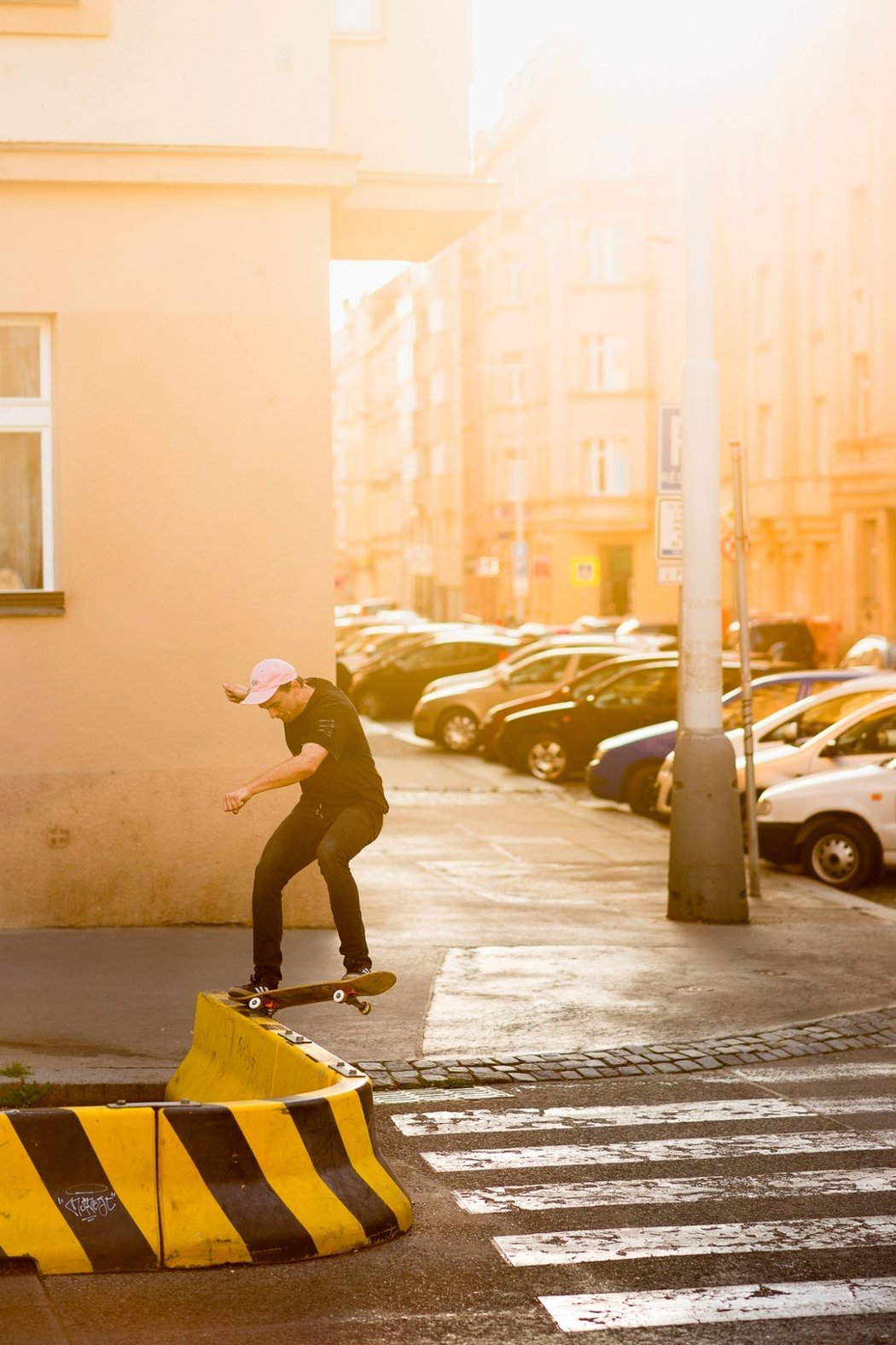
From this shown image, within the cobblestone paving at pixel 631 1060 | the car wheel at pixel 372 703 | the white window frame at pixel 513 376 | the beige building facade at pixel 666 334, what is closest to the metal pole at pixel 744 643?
the cobblestone paving at pixel 631 1060

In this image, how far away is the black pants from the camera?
29.6ft

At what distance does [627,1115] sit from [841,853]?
8.22 metres

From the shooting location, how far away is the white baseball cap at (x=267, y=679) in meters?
9.07

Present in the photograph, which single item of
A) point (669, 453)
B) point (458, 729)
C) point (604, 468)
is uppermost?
point (604, 468)

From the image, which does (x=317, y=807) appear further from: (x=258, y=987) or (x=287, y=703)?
(x=258, y=987)

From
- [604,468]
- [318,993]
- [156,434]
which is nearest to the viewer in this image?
[318,993]

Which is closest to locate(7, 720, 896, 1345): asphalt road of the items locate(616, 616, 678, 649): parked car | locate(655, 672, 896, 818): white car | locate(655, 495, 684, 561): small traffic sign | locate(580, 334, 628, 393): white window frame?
locate(655, 495, 684, 561): small traffic sign

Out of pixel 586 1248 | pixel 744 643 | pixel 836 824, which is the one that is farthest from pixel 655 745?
pixel 586 1248

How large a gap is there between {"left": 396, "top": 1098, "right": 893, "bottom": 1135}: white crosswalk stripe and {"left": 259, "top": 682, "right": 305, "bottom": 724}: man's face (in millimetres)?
2125

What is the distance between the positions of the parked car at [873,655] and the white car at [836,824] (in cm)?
1554

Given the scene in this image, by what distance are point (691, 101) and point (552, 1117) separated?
7712 mm

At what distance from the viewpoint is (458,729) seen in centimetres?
3112

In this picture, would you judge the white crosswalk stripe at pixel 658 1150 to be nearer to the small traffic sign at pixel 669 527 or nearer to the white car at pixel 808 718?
the small traffic sign at pixel 669 527

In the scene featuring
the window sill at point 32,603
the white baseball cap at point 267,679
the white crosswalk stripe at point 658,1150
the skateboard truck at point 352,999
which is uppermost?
the window sill at point 32,603
